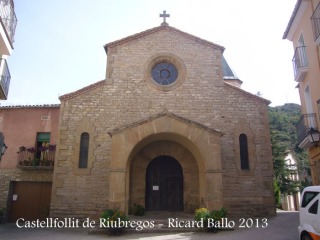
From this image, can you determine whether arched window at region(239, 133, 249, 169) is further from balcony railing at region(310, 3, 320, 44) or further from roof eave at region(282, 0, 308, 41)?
balcony railing at region(310, 3, 320, 44)

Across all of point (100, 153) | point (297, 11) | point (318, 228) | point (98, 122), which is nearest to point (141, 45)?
point (98, 122)

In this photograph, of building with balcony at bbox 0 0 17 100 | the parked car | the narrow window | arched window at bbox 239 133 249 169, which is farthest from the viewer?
the narrow window

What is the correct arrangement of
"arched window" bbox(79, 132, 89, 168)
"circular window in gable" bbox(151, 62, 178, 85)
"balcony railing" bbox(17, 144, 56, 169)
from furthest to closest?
1. "balcony railing" bbox(17, 144, 56, 169)
2. "circular window in gable" bbox(151, 62, 178, 85)
3. "arched window" bbox(79, 132, 89, 168)

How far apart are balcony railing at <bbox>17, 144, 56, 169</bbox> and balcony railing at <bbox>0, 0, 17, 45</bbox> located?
619 cm

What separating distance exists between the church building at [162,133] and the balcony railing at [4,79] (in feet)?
9.12

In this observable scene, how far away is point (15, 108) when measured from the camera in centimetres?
1697

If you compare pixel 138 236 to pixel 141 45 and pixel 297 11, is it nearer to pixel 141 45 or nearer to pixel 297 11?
pixel 141 45

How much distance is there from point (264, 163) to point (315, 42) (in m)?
5.71

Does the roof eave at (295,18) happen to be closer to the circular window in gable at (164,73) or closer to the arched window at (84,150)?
the circular window in gable at (164,73)

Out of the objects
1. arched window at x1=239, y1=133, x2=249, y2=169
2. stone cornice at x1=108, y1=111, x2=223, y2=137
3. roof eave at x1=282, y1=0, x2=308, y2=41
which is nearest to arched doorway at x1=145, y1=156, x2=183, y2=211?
stone cornice at x1=108, y1=111, x2=223, y2=137

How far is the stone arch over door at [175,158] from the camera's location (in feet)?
44.7

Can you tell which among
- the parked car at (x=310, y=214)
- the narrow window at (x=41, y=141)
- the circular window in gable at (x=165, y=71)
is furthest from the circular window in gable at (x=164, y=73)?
the parked car at (x=310, y=214)

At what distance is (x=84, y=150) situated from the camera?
14.0m

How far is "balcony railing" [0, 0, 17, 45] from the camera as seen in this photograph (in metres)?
10.8
